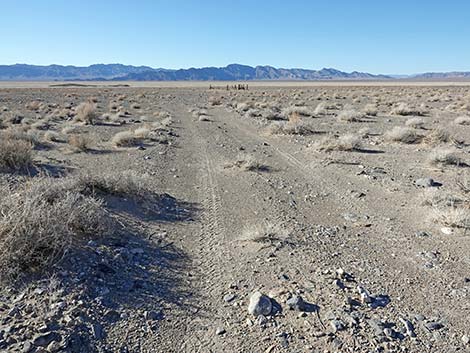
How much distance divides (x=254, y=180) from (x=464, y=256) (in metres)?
5.90

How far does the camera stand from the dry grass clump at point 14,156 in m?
10.4

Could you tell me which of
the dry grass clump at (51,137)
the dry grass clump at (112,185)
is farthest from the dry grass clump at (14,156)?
the dry grass clump at (51,137)

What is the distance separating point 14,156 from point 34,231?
21.5 feet

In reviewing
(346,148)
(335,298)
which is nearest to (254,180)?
(346,148)

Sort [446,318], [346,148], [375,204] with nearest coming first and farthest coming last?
[446,318]
[375,204]
[346,148]

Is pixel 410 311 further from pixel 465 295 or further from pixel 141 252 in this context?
pixel 141 252

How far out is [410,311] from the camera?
4.68m

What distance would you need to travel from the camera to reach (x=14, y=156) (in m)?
10.6

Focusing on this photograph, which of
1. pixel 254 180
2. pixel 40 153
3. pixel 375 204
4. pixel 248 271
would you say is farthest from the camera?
pixel 40 153

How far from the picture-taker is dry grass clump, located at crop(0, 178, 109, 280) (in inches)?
190

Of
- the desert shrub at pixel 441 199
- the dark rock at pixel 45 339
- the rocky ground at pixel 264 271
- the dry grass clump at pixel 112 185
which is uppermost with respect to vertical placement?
the dry grass clump at pixel 112 185

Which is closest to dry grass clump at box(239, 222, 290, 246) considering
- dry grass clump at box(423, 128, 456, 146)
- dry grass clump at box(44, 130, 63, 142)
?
dry grass clump at box(423, 128, 456, 146)

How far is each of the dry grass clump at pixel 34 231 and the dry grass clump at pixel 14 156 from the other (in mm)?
5161

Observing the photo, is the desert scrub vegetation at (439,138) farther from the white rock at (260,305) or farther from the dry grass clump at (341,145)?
the white rock at (260,305)
